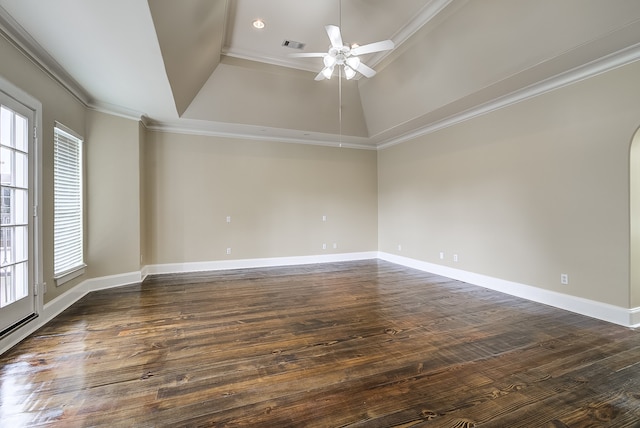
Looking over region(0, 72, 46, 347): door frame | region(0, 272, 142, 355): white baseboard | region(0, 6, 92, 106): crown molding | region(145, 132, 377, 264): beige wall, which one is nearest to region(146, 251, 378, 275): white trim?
region(145, 132, 377, 264): beige wall

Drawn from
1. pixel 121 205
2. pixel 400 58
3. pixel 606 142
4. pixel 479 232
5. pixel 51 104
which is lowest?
pixel 479 232

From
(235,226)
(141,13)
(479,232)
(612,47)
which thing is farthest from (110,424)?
(612,47)

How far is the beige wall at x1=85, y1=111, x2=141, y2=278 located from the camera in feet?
14.1

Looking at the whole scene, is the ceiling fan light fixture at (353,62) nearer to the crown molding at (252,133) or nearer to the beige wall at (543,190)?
the beige wall at (543,190)

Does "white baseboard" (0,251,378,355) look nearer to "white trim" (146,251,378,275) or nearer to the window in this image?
"white trim" (146,251,378,275)

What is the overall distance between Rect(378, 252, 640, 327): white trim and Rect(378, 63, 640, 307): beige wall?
8 centimetres

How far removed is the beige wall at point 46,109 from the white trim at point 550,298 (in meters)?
5.81

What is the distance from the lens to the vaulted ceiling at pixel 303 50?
254cm

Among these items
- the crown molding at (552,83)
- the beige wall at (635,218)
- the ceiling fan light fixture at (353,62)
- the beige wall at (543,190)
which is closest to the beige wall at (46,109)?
the ceiling fan light fixture at (353,62)

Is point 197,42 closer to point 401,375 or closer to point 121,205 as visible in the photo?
point 121,205

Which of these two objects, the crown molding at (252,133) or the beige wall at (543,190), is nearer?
the beige wall at (543,190)

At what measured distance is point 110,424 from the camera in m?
1.64

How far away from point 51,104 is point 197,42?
184 cm

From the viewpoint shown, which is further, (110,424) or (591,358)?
(591,358)
